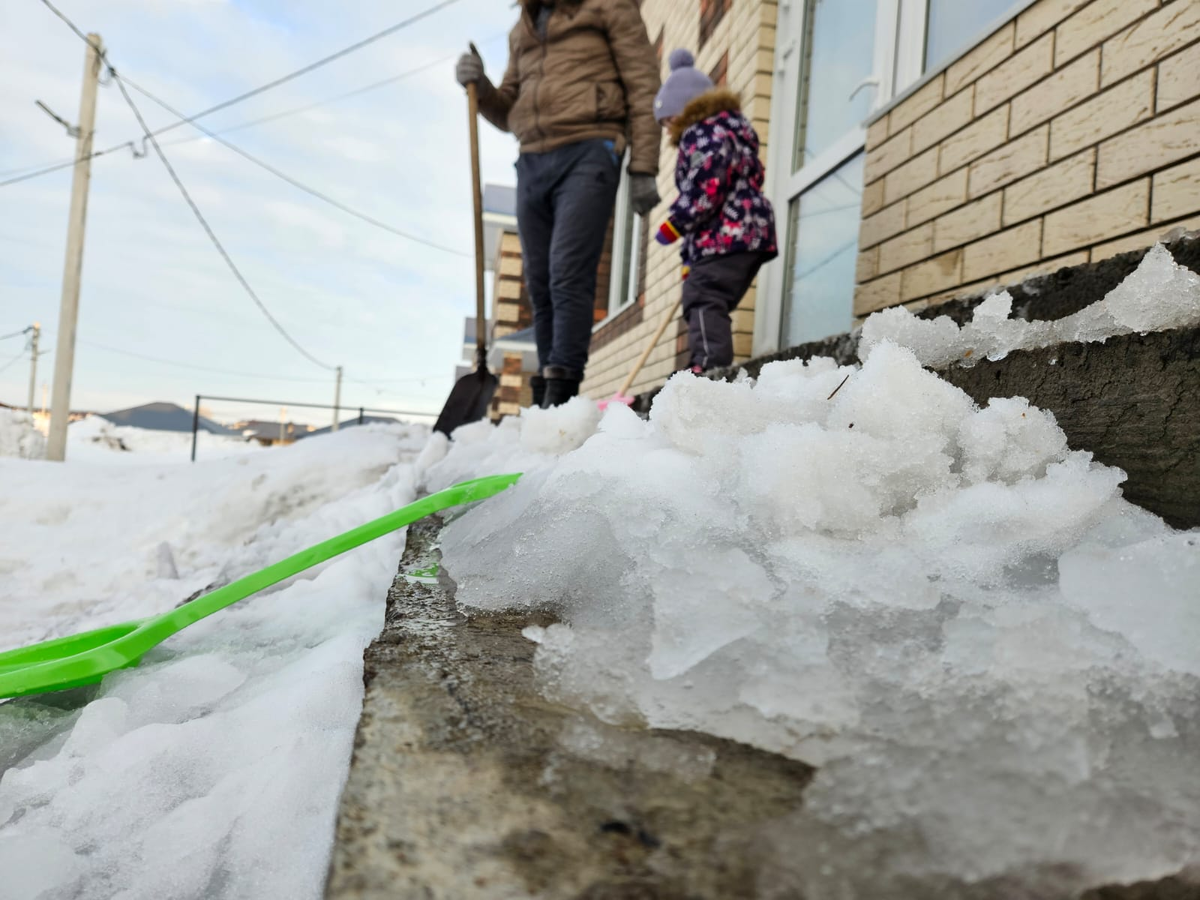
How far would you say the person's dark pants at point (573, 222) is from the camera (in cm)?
310

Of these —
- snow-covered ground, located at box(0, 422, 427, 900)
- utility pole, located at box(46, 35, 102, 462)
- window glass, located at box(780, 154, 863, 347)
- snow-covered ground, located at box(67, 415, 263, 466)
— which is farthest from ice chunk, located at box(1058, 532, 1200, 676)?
snow-covered ground, located at box(67, 415, 263, 466)

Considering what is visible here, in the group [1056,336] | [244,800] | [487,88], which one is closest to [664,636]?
[244,800]

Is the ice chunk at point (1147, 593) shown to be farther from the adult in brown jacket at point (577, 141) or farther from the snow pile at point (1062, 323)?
the adult in brown jacket at point (577, 141)

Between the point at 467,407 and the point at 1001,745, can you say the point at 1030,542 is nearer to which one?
the point at 1001,745

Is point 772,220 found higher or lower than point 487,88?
lower

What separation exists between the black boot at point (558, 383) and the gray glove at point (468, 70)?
5.34ft

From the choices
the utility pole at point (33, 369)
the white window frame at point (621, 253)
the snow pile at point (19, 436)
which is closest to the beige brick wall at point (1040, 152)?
the white window frame at point (621, 253)

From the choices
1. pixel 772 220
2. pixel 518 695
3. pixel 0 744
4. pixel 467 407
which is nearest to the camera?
pixel 518 695

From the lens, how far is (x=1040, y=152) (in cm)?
199

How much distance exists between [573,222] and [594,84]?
26.5 inches

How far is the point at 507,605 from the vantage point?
877 millimetres

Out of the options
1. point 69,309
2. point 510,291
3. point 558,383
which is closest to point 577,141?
point 558,383

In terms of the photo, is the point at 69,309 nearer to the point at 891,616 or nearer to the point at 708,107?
the point at 708,107

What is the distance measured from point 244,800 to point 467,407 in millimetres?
2949
